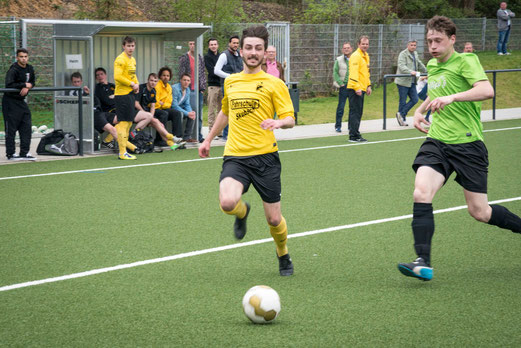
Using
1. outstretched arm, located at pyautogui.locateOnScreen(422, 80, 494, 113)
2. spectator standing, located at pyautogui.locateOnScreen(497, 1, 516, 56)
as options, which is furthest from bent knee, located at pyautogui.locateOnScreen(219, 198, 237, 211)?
spectator standing, located at pyautogui.locateOnScreen(497, 1, 516, 56)

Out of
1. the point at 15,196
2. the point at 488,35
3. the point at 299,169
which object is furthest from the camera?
the point at 488,35

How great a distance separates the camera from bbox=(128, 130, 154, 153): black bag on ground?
14406mm

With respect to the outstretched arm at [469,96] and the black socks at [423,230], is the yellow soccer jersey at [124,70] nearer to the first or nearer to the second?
the outstretched arm at [469,96]

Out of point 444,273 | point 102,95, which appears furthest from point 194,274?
point 102,95

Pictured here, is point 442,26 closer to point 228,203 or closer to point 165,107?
point 228,203

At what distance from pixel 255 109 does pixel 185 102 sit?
384 inches

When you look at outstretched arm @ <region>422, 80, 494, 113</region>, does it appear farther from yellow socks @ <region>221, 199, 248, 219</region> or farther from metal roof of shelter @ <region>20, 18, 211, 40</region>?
metal roof of shelter @ <region>20, 18, 211, 40</region>

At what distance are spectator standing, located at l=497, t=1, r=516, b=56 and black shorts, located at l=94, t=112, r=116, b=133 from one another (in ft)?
69.6

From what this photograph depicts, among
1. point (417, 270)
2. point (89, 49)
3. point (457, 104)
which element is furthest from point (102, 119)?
point (417, 270)

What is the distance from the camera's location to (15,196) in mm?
10156

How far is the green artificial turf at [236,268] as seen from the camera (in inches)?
197

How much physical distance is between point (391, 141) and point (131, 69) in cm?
582

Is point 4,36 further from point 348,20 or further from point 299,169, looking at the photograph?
point 348,20

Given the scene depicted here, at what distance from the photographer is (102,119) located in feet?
47.1
